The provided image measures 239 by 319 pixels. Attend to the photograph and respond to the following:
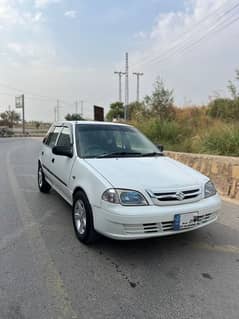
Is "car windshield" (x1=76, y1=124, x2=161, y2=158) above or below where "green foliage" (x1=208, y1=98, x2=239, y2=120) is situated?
below

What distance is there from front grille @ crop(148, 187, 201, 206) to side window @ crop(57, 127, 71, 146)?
205 cm

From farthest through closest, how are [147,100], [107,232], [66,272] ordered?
[147,100] < [107,232] < [66,272]

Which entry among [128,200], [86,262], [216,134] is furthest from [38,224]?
[216,134]

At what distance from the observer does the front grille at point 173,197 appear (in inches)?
130

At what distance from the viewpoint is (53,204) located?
→ 5734 mm

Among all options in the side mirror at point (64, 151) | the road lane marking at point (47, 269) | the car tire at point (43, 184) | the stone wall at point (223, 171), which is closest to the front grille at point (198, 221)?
the road lane marking at point (47, 269)

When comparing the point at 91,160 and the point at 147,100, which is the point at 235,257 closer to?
the point at 91,160

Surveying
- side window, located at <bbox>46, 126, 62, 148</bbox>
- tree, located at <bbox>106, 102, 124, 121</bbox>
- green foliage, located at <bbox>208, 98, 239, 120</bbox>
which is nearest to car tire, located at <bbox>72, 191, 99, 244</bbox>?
side window, located at <bbox>46, 126, 62, 148</bbox>

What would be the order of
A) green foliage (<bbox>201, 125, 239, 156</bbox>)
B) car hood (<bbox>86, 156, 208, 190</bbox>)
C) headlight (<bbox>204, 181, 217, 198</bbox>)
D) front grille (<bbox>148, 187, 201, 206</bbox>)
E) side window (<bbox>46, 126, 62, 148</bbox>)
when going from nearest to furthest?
front grille (<bbox>148, 187, 201, 206</bbox>), car hood (<bbox>86, 156, 208, 190</bbox>), headlight (<bbox>204, 181, 217, 198</bbox>), side window (<bbox>46, 126, 62, 148</bbox>), green foliage (<bbox>201, 125, 239, 156</bbox>)

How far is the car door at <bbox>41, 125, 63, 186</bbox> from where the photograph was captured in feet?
18.6

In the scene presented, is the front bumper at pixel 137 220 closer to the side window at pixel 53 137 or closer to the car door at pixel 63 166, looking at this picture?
the car door at pixel 63 166

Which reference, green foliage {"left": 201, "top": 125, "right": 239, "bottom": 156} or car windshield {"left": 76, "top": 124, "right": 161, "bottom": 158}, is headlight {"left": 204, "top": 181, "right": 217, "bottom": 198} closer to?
car windshield {"left": 76, "top": 124, "right": 161, "bottom": 158}

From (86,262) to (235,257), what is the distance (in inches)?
71.0

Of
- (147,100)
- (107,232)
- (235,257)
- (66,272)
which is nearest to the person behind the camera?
(66,272)
